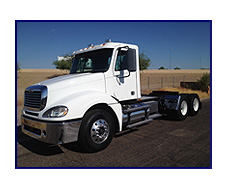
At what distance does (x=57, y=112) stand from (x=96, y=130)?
3.44 feet

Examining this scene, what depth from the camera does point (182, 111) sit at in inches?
285

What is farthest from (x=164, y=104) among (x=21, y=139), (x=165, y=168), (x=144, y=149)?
(x=21, y=139)

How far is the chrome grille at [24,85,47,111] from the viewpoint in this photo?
380 centimetres

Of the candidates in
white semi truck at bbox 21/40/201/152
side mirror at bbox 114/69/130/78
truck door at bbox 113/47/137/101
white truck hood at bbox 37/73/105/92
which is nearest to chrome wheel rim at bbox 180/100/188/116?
white semi truck at bbox 21/40/201/152

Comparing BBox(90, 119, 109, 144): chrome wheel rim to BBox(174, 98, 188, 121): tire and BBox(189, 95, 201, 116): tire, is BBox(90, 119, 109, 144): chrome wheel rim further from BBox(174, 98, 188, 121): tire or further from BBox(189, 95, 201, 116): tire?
BBox(189, 95, 201, 116): tire

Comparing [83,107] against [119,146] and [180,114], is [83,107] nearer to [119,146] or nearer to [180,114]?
[119,146]

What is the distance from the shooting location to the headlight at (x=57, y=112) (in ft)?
11.5

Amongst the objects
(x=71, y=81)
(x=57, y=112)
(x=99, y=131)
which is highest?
(x=71, y=81)

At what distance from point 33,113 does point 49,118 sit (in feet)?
2.41

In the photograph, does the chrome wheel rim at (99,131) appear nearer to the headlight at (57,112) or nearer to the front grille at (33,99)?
the headlight at (57,112)

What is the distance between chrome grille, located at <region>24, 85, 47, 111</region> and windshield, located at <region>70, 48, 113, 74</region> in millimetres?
1682

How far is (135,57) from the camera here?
5.36m

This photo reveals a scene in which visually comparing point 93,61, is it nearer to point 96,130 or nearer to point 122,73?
point 122,73

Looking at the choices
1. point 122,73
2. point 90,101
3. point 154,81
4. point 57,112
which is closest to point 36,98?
point 57,112
